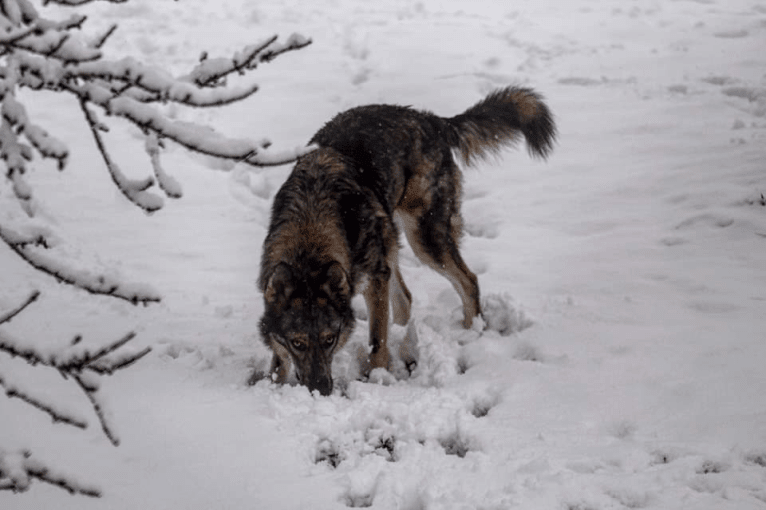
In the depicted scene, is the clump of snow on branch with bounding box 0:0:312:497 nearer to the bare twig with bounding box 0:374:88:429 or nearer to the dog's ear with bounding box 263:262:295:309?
the bare twig with bounding box 0:374:88:429

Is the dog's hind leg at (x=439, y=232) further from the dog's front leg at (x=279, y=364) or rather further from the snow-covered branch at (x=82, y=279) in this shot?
the snow-covered branch at (x=82, y=279)

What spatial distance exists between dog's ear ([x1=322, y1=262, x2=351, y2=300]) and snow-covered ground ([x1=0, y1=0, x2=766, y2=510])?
0.66 meters

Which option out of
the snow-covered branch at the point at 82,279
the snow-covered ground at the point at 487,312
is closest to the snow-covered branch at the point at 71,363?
the snow-covered branch at the point at 82,279

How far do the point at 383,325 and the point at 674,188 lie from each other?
4417mm

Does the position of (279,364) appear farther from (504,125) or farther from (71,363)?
(504,125)

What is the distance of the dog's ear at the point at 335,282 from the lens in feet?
14.4

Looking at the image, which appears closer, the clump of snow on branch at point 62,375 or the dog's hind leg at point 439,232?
the clump of snow on branch at point 62,375

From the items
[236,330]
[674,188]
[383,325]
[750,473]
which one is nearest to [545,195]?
[674,188]

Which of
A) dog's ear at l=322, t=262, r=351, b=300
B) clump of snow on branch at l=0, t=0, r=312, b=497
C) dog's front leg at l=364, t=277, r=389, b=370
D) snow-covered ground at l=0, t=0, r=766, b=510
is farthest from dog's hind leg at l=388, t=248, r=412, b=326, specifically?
clump of snow on branch at l=0, t=0, r=312, b=497

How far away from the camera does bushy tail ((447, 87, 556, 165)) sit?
6094 mm

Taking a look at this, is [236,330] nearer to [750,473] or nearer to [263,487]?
[263,487]

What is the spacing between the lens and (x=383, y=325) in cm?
511

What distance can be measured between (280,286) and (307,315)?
0.90 ft

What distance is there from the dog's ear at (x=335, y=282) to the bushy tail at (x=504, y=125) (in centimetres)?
222
